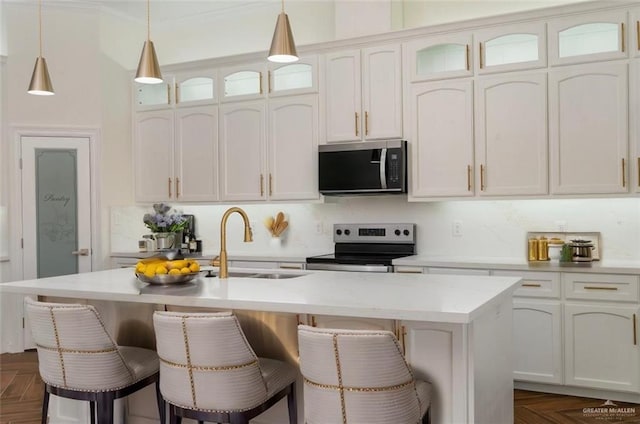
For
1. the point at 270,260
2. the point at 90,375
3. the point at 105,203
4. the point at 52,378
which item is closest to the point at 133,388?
the point at 90,375

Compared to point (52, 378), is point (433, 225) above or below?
above

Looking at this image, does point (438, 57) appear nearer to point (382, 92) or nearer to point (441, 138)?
point (382, 92)

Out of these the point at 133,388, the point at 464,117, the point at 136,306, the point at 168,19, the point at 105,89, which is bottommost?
the point at 133,388

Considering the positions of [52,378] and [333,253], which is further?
[333,253]

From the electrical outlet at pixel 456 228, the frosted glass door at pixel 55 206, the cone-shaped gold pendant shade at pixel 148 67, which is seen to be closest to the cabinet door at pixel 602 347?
the electrical outlet at pixel 456 228

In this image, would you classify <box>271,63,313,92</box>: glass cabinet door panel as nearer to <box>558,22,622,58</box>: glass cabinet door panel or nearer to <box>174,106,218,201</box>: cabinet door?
<box>174,106,218,201</box>: cabinet door

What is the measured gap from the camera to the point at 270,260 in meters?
5.04

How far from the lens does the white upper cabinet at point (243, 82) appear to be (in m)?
5.30

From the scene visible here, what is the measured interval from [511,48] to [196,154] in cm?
296

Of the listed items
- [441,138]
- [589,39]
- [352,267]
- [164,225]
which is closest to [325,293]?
[164,225]

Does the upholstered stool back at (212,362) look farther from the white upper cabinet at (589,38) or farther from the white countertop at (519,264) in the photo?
the white upper cabinet at (589,38)

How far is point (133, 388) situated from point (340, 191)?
2.60 m

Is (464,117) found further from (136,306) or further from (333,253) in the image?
(136,306)

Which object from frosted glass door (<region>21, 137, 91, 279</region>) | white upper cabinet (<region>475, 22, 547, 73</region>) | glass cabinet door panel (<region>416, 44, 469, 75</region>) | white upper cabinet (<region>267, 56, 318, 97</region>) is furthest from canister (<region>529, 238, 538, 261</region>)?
frosted glass door (<region>21, 137, 91, 279</region>)
